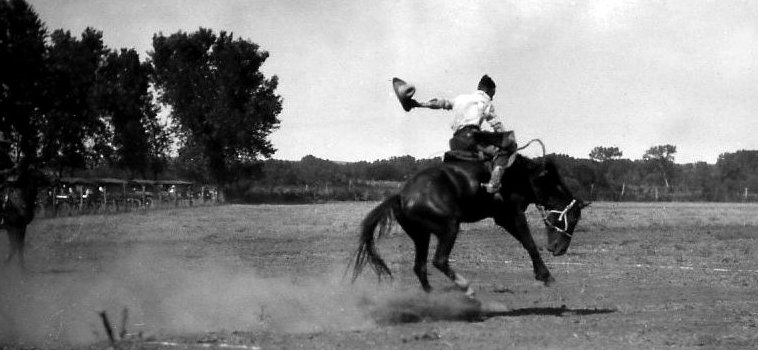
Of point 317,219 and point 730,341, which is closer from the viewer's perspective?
point 730,341

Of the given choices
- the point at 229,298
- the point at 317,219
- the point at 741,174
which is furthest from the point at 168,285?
the point at 741,174

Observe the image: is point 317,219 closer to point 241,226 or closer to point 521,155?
point 241,226

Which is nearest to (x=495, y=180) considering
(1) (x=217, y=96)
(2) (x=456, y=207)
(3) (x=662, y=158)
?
(2) (x=456, y=207)

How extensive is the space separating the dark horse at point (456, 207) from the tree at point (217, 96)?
6600 centimetres

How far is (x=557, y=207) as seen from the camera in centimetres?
1249

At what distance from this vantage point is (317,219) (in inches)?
1654

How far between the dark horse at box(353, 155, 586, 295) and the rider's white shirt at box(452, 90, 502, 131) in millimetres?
571


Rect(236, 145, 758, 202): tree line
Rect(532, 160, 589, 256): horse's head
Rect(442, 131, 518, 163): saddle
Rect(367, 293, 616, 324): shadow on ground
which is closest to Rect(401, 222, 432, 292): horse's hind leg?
Rect(367, 293, 616, 324): shadow on ground

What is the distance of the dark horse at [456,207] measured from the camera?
10.7 meters

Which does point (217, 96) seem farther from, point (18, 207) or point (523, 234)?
point (523, 234)

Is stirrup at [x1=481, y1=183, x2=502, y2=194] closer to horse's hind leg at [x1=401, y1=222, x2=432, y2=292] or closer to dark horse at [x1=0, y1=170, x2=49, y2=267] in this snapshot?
horse's hind leg at [x1=401, y1=222, x2=432, y2=292]

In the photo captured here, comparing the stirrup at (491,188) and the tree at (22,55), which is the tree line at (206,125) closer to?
the tree at (22,55)

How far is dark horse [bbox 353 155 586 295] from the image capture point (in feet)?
35.1

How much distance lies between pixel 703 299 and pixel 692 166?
111 metres
